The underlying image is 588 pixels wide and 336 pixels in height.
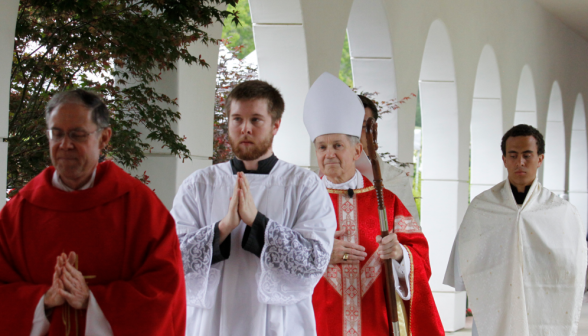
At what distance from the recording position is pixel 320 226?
2225mm

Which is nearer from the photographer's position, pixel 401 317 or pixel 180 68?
pixel 401 317

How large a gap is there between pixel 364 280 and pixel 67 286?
1452mm

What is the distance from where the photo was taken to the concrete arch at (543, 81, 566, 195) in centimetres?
1409

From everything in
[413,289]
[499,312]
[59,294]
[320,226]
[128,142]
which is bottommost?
[499,312]

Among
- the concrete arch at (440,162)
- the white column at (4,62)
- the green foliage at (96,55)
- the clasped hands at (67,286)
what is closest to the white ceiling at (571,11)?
the concrete arch at (440,162)

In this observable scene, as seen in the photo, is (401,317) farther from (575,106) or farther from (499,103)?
(575,106)

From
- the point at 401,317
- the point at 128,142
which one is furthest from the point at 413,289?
the point at 128,142

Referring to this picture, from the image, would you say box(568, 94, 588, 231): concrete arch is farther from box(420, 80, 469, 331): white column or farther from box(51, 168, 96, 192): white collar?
box(51, 168, 96, 192): white collar

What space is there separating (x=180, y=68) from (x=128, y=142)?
0.61 m

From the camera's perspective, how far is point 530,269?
380cm

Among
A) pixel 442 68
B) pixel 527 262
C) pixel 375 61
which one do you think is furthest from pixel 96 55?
pixel 442 68

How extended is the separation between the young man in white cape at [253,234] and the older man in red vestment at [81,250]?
11.7 inches

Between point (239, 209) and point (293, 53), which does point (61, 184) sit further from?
point (293, 53)

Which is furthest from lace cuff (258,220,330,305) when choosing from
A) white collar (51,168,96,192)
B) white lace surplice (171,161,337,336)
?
white collar (51,168,96,192)
